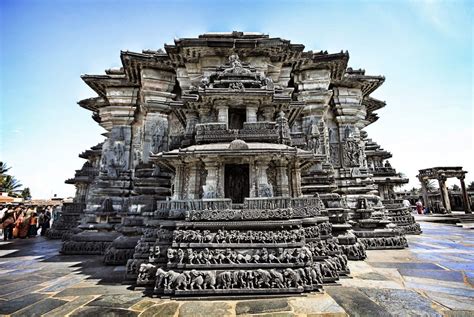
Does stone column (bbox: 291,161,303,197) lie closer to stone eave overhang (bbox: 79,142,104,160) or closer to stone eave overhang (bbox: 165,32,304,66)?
stone eave overhang (bbox: 165,32,304,66)

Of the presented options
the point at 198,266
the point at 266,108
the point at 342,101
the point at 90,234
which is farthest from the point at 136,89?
the point at 342,101

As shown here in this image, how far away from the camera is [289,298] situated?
15.1ft

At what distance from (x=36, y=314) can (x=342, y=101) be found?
14279 mm

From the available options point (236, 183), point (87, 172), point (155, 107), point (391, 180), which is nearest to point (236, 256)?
point (236, 183)

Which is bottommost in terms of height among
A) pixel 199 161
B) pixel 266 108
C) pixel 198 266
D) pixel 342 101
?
pixel 198 266

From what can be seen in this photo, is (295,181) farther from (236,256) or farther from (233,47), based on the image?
(233,47)

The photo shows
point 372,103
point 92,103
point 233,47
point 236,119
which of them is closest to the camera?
point 236,119

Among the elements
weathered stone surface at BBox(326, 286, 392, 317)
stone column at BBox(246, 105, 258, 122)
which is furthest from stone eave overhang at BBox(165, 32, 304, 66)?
weathered stone surface at BBox(326, 286, 392, 317)

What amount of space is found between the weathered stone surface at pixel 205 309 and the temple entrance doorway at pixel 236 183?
2.96 metres

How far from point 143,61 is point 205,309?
1076 centimetres

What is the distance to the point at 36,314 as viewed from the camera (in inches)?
163

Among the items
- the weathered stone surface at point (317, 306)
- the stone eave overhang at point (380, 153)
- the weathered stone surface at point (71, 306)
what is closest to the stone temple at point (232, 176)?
the weathered stone surface at point (317, 306)

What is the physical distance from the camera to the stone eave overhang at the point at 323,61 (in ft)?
35.4

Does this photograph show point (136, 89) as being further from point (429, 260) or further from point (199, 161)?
point (429, 260)
